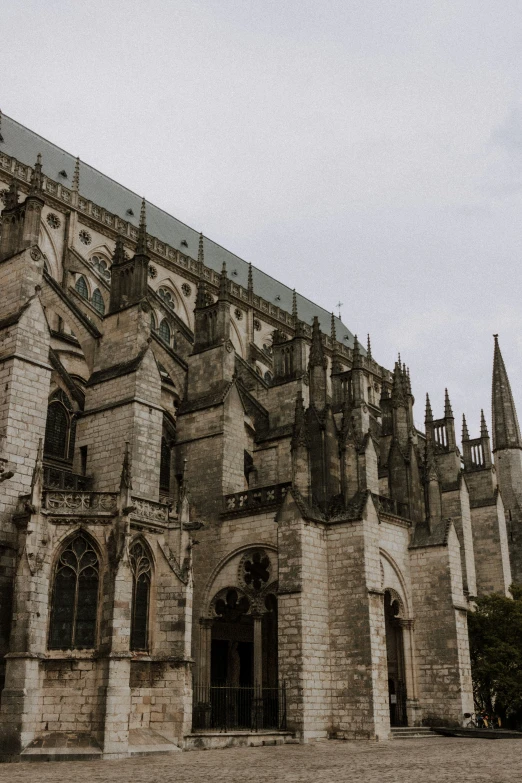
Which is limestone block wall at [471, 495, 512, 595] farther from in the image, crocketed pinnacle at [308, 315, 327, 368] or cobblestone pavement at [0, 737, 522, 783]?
cobblestone pavement at [0, 737, 522, 783]

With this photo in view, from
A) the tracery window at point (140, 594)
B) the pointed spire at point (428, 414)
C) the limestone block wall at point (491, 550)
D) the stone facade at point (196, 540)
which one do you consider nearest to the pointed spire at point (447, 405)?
the pointed spire at point (428, 414)

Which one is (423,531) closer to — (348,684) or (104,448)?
(348,684)

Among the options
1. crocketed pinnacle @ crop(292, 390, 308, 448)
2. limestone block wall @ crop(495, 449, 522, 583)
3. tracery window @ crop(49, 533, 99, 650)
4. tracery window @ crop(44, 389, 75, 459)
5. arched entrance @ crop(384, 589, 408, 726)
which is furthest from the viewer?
limestone block wall @ crop(495, 449, 522, 583)

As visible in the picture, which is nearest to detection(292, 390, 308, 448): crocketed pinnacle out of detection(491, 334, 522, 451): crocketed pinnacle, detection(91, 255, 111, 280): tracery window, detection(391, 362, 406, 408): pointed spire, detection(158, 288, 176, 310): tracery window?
detection(391, 362, 406, 408): pointed spire

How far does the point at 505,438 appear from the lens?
5362cm

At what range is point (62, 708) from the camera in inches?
733

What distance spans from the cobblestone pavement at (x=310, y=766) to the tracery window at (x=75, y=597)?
2888 millimetres

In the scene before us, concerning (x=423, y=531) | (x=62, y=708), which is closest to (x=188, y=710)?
(x=62, y=708)

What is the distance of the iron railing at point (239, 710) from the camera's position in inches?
869

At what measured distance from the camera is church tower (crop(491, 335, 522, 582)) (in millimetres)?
51500

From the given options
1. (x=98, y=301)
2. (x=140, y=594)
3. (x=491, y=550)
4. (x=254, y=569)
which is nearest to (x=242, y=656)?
(x=254, y=569)

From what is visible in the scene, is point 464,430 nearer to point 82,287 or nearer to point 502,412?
point 502,412

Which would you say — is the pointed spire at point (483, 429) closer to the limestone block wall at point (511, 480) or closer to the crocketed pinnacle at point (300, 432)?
the limestone block wall at point (511, 480)

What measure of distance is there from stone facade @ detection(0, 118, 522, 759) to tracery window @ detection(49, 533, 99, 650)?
0.05m
